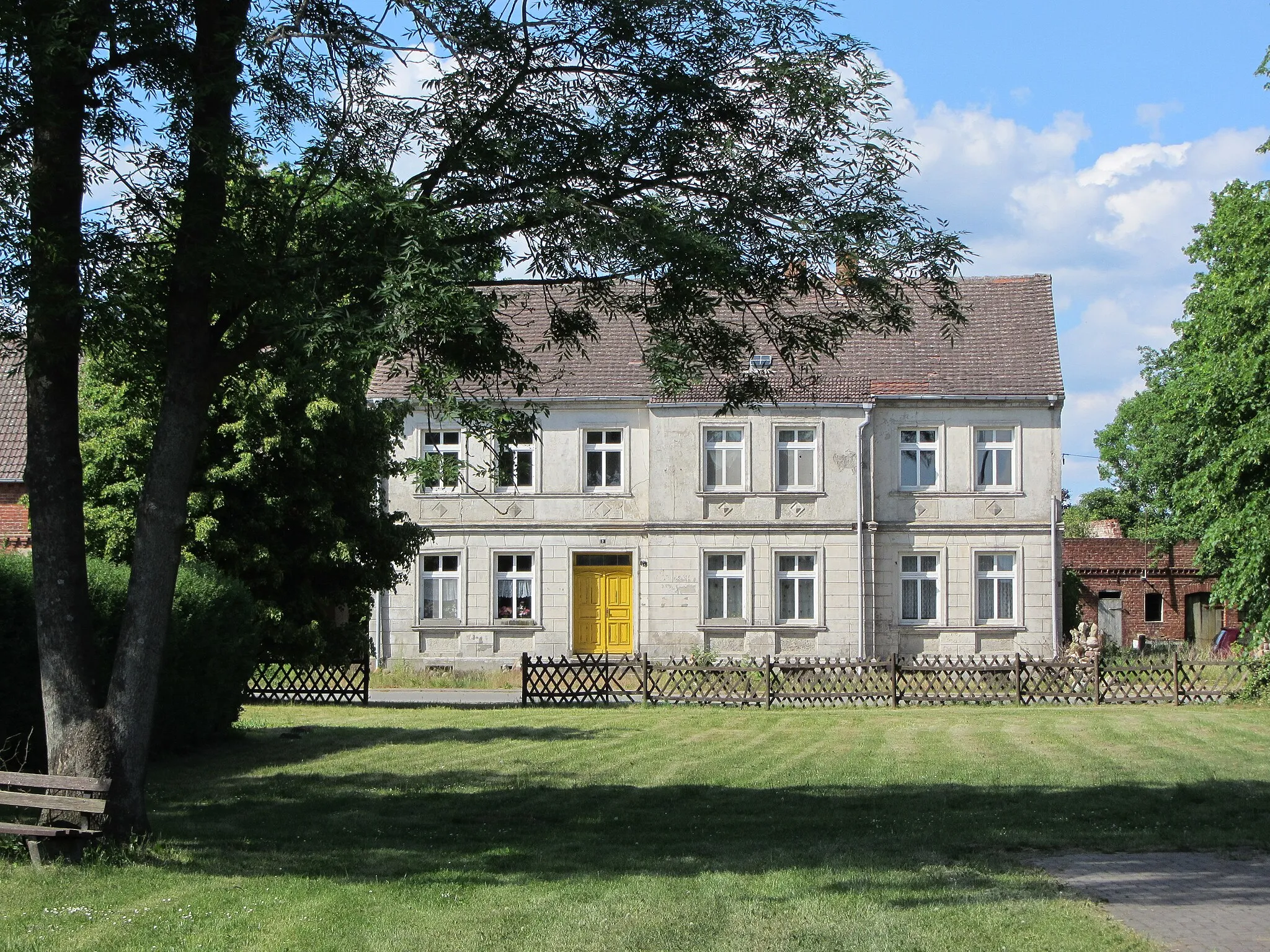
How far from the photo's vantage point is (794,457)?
35781 millimetres

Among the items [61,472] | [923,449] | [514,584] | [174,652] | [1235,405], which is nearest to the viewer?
[61,472]

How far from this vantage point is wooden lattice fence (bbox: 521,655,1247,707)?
27.8 metres

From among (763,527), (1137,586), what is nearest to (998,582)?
(763,527)

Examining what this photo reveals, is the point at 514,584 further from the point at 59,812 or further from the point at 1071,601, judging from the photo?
the point at 59,812

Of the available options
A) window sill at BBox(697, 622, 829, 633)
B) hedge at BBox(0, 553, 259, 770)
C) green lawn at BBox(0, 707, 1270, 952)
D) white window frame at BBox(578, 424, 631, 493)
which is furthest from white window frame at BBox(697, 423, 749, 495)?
hedge at BBox(0, 553, 259, 770)

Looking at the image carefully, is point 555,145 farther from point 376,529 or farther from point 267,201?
point 376,529

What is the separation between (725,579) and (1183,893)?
26505mm

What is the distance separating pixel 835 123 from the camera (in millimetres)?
11367

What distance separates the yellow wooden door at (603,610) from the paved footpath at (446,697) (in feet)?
13.7

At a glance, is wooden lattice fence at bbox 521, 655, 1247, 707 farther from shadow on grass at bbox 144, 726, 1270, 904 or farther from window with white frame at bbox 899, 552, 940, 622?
shadow on grass at bbox 144, 726, 1270, 904

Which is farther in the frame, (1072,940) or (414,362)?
(414,362)

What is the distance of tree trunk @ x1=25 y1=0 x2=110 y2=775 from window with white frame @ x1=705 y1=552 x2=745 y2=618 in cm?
2572

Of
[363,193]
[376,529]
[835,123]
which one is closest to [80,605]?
[363,193]

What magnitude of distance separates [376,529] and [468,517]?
8.89 metres
